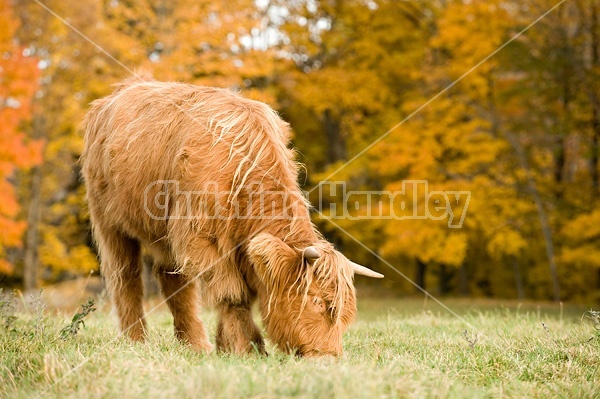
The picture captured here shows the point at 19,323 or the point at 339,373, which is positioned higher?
the point at 339,373

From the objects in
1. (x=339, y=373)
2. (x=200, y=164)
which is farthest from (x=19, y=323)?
(x=339, y=373)

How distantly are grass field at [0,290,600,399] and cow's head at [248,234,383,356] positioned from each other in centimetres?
14

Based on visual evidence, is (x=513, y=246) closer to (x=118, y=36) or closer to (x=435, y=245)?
(x=435, y=245)

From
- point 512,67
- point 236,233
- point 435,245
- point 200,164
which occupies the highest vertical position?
point 512,67

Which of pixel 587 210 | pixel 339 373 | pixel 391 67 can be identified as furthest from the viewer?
pixel 391 67

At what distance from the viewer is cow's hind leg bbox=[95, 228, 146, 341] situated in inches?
236

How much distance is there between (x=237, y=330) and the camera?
463 centimetres

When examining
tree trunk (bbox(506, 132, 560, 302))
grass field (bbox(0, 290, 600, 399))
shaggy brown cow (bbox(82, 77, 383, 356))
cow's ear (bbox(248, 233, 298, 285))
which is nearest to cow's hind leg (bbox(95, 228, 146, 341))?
shaggy brown cow (bbox(82, 77, 383, 356))

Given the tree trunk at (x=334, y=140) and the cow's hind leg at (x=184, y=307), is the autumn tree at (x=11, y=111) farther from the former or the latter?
the cow's hind leg at (x=184, y=307)

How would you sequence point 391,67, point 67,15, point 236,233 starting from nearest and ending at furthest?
point 236,233, point 67,15, point 391,67

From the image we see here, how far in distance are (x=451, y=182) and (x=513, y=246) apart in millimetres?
2034

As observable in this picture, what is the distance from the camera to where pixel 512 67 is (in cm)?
1516

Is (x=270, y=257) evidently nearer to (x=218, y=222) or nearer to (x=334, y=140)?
(x=218, y=222)

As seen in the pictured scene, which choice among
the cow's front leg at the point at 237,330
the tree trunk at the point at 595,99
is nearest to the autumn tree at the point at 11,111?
the cow's front leg at the point at 237,330
